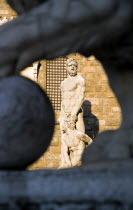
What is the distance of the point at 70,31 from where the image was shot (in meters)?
2.45

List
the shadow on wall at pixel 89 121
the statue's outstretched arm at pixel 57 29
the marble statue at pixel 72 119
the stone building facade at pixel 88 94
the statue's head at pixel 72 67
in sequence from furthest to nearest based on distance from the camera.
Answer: the stone building facade at pixel 88 94
the shadow on wall at pixel 89 121
the statue's head at pixel 72 67
the marble statue at pixel 72 119
the statue's outstretched arm at pixel 57 29

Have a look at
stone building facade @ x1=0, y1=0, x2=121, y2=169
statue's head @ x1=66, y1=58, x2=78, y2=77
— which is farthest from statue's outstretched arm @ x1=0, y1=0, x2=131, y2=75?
stone building facade @ x1=0, y1=0, x2=121, y2=169

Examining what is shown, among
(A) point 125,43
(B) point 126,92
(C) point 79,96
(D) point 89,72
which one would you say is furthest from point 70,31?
(D) point 89,72

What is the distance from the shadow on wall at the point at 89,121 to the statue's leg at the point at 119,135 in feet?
44.3

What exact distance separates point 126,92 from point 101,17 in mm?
512

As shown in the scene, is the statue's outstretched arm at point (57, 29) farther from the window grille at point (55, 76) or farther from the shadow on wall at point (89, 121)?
the window grille at point (55, 76)

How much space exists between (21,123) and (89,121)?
14.0 meters

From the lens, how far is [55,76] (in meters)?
17.6

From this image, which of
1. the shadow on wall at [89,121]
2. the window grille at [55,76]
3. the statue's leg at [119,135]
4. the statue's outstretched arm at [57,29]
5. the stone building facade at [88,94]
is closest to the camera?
the statue's outstretched arm at [57,29]

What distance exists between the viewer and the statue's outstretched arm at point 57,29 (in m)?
2.43

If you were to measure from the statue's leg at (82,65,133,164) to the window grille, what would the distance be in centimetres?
1441

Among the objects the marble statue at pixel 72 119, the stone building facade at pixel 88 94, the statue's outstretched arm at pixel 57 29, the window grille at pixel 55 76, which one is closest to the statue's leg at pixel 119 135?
the statue's outstretched arm at pixel 57 29

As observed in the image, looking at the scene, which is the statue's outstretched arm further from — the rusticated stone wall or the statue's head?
the rusticated stone wall

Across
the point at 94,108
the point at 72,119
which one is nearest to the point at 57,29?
the point at 72,119
